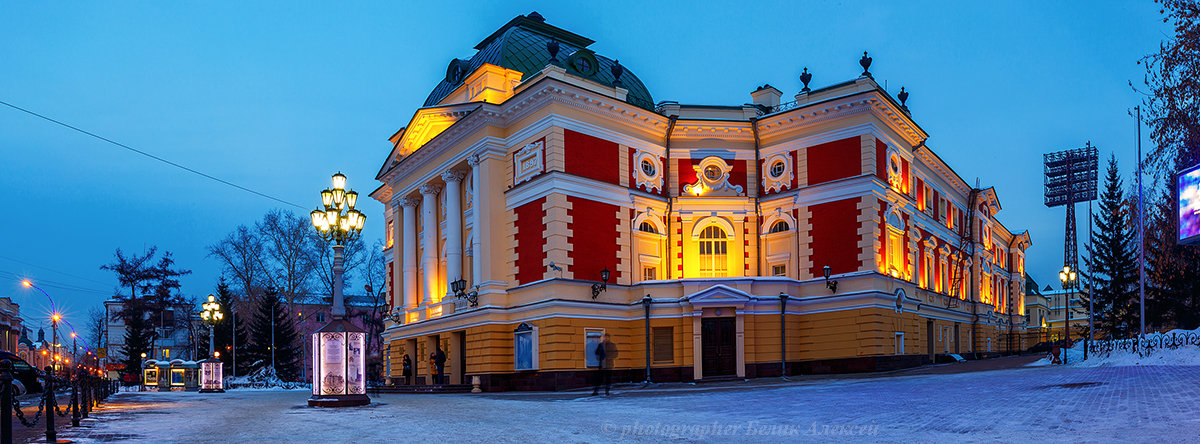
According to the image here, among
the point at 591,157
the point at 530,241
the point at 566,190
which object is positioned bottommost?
the point at 530,241

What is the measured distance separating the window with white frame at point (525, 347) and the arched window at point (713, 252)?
8.62 m

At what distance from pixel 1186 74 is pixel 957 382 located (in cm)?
896

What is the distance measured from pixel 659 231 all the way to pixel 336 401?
1941cm

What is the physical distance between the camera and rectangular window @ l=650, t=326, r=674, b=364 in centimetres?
Result: 3284

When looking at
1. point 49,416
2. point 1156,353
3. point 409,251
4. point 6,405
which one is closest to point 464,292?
point 409,251

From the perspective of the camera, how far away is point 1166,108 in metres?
21.1

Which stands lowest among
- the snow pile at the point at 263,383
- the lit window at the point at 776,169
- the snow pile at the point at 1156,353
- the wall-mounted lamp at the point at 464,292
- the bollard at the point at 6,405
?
the snow pile at the point at 263,383

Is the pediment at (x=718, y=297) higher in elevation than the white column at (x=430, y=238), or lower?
lower

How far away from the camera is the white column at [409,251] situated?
141 ft

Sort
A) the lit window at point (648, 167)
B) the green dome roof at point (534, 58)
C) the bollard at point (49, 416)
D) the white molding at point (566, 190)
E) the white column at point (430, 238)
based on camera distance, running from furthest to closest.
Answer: the white column at point (430, 238) → the green dome roof at point (534, 58) → the lit window at point (648, 167) → the white molding at point (566, 190) → the bollard at point (49, 416)

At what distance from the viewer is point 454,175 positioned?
3816 cm

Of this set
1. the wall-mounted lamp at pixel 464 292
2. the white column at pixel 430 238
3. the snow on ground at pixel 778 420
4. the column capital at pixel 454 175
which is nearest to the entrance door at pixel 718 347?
the wall-mounted lamp at pixel 464 292

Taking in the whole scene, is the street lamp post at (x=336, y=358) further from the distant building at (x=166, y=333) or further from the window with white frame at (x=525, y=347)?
the distant building at (x=166, y=333)

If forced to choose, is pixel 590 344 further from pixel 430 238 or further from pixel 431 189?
pixel 431 189
